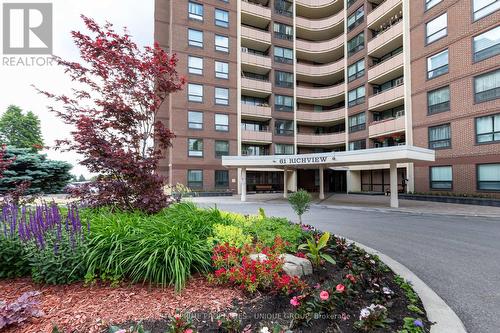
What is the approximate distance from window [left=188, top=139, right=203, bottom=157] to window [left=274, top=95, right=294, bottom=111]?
34.8 feet

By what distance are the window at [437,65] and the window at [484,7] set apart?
2826mm

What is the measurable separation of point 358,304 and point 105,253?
340 centimetres

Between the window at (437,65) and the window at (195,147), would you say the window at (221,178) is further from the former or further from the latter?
the window at (437,65)

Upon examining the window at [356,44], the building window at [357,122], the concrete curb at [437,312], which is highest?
the window at [356,44]

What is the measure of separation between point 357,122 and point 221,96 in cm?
1587

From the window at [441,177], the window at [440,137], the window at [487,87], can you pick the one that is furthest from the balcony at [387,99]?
the window at [441,177]

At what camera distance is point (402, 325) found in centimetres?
286

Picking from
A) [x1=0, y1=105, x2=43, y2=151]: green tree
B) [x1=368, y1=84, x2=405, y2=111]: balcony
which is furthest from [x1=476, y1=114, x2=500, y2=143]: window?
[x1=0, y1=105, x2=43, y2=151]: green tree

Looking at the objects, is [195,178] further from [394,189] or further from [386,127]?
[386,127]

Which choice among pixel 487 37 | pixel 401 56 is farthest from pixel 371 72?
pixel 487 37

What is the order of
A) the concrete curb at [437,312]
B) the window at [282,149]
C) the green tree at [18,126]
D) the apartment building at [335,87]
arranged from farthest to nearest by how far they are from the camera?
the green tree at [18,126], the window at [282,149], the apartment building at [335,87], the concrete curb at [437,312]

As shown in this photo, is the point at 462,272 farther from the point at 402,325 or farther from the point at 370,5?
the point at 370,5

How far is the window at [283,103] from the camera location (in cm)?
3303

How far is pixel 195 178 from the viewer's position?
1127 inches
